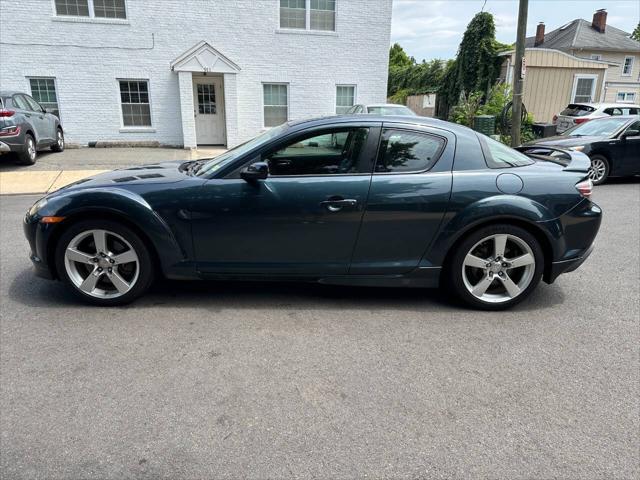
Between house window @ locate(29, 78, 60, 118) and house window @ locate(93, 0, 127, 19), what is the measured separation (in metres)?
2.54

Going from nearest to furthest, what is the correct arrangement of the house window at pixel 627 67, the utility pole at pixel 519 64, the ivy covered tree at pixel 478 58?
the utility pole at pixel 519 64, the ivy covered tree at pixel 478 58, the house window at pixel 627 67

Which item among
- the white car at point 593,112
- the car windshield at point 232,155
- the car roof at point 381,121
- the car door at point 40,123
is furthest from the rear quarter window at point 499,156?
the white car at point 593,112

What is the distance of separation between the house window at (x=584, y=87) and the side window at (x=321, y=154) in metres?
21.8

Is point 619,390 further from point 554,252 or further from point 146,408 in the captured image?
point 146,408

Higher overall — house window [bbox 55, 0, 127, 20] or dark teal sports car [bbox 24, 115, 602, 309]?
house window [bbox 55, 0, 127, 20]

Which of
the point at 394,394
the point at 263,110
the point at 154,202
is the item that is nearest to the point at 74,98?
the point at 263,110

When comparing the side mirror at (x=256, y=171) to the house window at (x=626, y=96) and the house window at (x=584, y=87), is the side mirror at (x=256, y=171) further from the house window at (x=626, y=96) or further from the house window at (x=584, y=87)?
the house window at (x=626, y=96)

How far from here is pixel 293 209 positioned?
3705 millimetres

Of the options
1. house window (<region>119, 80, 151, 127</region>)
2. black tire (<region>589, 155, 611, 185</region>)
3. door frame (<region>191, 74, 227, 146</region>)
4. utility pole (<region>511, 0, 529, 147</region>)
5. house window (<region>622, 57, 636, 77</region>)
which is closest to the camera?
black tire (<region>589, 155, 611, 185</region>)

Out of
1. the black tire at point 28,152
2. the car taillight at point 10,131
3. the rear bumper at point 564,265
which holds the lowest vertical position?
the rear bumper at point 564,265

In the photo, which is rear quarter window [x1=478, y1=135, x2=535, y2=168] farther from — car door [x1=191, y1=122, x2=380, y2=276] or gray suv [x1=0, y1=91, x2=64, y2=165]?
gray suv [x1=0, y1=91, x2=64, y2=165]

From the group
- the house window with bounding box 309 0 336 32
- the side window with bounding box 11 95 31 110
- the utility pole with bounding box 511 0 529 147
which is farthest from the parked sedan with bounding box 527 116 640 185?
the side window with bounding box 11 95 31 110

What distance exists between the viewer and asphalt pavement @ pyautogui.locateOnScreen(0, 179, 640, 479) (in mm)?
2299

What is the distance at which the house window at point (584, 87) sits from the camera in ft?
70.5
